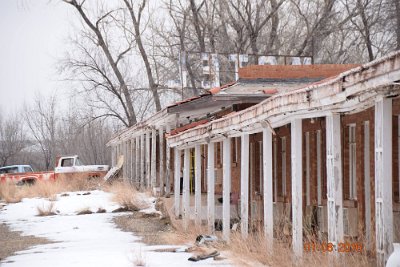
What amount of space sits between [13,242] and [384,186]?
1129cm

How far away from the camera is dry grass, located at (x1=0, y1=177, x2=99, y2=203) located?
3078 cm

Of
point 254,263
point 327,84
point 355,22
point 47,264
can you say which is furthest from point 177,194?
point 355,22

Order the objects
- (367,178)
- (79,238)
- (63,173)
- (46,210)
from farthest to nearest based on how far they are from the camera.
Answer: (63,173) < (46,210) < (79,238) < (367,178)

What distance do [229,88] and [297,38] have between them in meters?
22.4

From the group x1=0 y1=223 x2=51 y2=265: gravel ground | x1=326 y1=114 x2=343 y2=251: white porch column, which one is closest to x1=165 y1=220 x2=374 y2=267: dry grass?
x1=326 y1=114 x2=343 y2=251: white porch column

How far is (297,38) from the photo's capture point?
40344 millimetres

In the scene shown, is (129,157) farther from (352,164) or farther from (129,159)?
(352,164)

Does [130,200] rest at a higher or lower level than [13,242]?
higher

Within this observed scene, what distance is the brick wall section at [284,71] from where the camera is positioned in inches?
803

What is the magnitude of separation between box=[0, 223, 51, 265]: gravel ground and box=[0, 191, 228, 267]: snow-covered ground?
11.9 inches

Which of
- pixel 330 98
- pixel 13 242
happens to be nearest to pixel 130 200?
pixel 13 242

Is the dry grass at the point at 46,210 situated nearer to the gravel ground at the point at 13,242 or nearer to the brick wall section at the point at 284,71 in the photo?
the gravel ground at the point at 13,242

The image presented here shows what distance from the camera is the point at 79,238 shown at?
1744 centimetres
